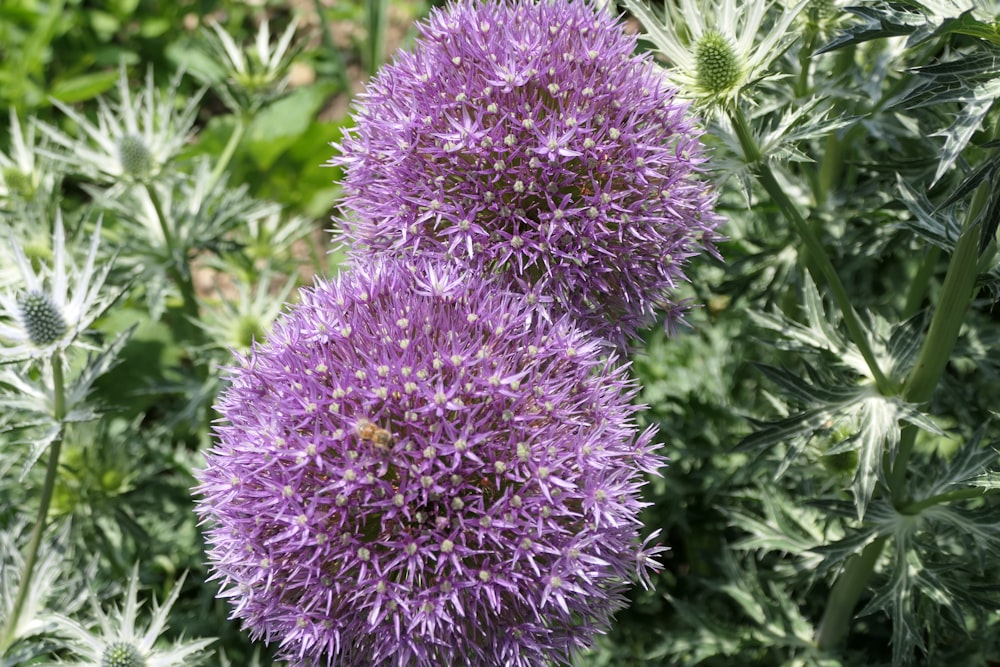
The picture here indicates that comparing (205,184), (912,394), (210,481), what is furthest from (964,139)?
(205,184)

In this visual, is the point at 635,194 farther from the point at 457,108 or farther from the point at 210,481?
the point at 210,481

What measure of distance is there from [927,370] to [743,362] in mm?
1080

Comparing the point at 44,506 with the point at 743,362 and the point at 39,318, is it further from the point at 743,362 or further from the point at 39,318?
the point at 743,362

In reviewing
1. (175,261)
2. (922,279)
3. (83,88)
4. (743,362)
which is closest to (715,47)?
(922,279)

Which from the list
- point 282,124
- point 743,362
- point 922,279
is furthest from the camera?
point 282,124

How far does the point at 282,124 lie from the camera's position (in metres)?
5.28

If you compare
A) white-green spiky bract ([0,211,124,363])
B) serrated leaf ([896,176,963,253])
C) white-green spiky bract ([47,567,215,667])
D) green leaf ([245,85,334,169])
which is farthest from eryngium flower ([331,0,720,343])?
green leaf ([245,85,334,169])

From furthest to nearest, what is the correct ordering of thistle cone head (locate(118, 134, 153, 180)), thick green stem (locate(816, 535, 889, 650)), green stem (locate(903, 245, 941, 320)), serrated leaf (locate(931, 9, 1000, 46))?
thistle cone head (locate(118, 134, 153, 180))
green stem (locate(903, 245, 941, 320))
thick green stem (locate(816, 535, 889, 650))
serrated leaf (locate(931, 9, 1000, 46))

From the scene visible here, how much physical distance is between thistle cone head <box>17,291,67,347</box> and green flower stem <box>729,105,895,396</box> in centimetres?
202

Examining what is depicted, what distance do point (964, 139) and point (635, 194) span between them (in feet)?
2.34

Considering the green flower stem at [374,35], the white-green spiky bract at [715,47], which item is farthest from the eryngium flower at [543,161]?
the green flower stem at [374,35]

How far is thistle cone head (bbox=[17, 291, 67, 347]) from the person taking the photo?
105 inches

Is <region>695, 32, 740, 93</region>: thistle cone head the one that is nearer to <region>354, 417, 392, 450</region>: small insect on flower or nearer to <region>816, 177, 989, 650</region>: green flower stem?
<region>816, 177, 989, 650</region>: green flower stem

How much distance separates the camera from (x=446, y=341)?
2045mm
